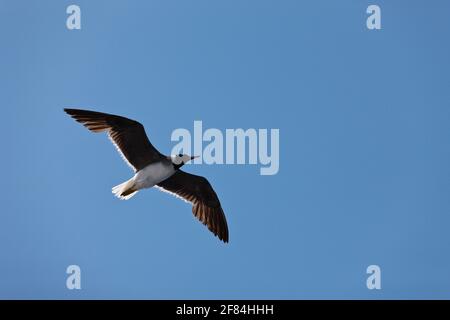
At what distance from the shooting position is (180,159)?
1081 centimetres

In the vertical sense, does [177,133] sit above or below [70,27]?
below

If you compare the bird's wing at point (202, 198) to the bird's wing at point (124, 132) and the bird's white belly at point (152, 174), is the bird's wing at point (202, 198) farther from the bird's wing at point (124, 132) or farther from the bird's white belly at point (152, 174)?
the bird's wing at point (124, 132)

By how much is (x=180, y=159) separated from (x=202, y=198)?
2.80ft

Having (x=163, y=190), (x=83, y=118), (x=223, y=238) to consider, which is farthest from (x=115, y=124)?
(x=223, y=238)

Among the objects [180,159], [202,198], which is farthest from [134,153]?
[202,198]

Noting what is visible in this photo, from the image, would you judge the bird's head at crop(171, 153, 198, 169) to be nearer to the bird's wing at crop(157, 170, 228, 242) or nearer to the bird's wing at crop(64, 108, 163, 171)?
the bird's wing at crop(64, 108, 163, 171)

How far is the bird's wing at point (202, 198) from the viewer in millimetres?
11375

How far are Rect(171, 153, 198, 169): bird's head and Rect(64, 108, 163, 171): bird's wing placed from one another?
160 millimetres

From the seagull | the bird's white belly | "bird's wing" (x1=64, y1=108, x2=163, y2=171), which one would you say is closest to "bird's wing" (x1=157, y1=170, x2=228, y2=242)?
the seagull

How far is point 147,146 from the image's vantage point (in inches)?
424

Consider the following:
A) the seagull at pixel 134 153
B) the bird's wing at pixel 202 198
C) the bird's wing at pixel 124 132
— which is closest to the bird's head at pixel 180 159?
the seagull at pixel 134 153
